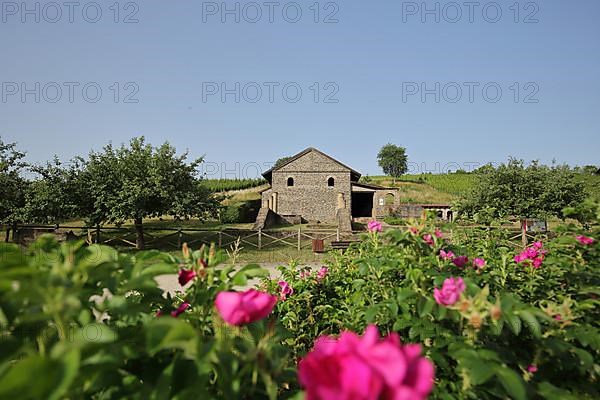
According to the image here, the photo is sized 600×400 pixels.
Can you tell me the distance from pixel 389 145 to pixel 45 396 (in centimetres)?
8324

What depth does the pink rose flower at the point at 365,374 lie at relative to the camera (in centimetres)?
62

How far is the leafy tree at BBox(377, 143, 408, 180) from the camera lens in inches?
3078

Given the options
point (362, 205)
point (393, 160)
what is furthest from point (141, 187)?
point (393, 160)

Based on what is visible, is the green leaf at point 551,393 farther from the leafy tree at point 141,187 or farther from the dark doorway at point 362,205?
the dark doorway at point 362,205

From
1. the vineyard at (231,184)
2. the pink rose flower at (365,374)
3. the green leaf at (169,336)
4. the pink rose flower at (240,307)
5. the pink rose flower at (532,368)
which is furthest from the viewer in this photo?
the vineyard at (231,184)

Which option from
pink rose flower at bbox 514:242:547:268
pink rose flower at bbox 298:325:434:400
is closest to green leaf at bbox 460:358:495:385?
pink rose flower at bbox 298:325:434:400

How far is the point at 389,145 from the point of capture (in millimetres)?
80688

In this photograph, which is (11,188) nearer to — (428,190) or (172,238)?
(172,238)

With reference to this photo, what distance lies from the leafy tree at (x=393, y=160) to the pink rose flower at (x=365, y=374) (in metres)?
79.1

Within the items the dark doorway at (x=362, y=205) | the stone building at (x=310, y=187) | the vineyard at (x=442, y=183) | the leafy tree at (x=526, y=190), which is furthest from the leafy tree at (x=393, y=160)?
the leafy tree at (x=526, y=190)

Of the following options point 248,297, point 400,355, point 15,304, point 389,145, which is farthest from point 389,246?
point 389,145

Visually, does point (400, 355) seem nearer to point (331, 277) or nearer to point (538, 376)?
point (538, 376)

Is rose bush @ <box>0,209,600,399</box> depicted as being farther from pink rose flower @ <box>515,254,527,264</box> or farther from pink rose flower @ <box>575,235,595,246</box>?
pink rose flower @ <box>515,254,527,264</box>

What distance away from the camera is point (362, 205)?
3766 cm
